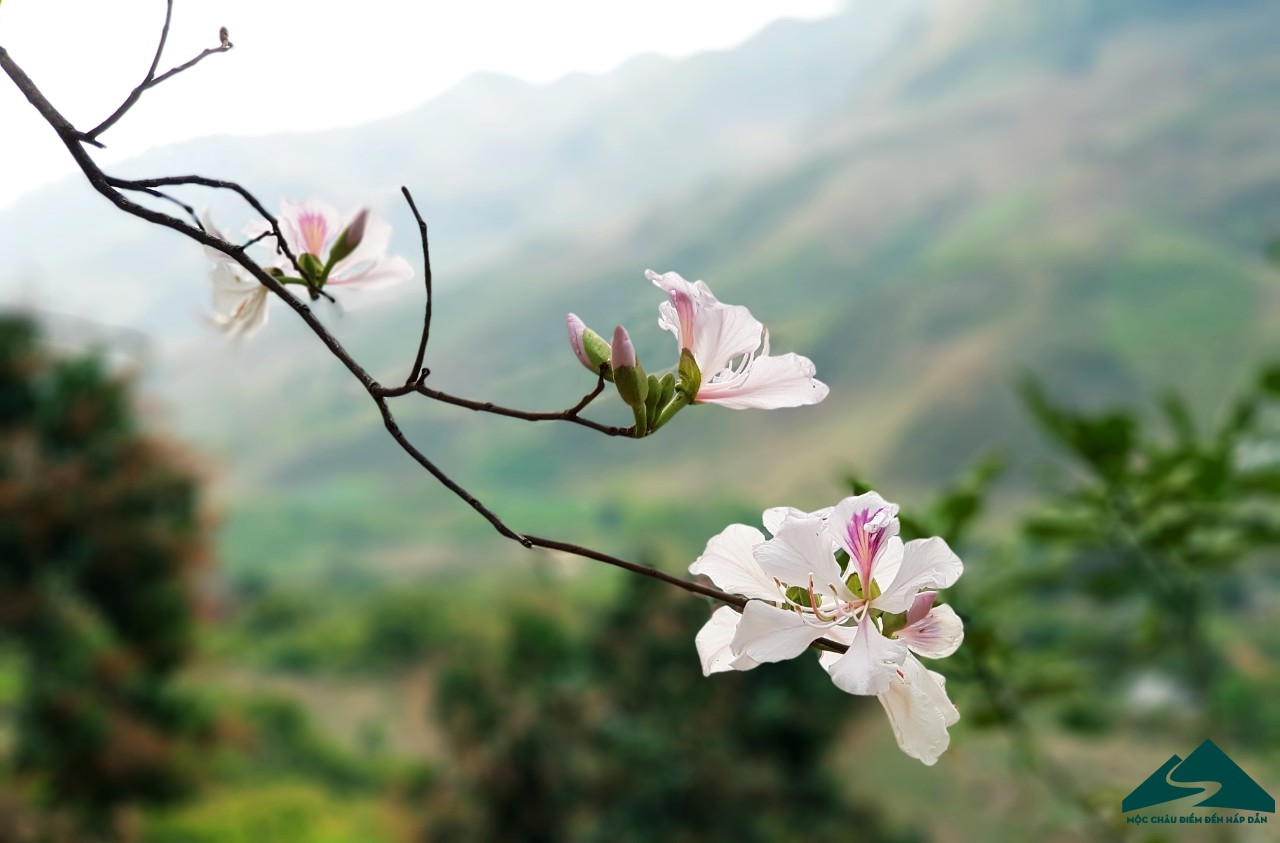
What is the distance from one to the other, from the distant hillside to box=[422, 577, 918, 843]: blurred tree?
32 centimetres

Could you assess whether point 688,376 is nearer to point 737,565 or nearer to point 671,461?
point 737,565

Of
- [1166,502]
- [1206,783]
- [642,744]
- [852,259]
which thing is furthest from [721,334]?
[852,259]

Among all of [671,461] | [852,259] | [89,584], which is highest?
[852,259]

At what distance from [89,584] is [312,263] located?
1675 mm

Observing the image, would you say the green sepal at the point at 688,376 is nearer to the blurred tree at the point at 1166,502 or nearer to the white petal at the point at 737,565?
the white petal at the point at 737,565

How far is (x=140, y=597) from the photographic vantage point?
5.56 feet

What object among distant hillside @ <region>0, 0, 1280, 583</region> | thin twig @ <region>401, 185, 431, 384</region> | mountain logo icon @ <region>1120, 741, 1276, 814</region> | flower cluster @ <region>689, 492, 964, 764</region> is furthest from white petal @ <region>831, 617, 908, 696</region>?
distant hillside @ <region>0, 0, 1280, 583</region>

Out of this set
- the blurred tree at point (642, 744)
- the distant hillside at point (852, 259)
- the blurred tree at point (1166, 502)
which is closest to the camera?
the blurred tree at point (1166, 502)

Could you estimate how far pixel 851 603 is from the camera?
0.68ft

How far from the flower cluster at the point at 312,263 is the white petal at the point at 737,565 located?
120mm

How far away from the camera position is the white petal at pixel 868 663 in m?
0.17

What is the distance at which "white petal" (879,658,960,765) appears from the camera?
19 cm

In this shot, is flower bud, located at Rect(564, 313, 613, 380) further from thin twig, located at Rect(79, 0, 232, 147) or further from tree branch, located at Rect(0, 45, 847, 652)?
thin twig, located at Rect(79, 0, 232, 147)

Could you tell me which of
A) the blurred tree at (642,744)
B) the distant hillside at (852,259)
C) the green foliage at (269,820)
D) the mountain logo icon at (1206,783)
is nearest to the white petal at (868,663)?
the mountain logo icon at (1206,783)
